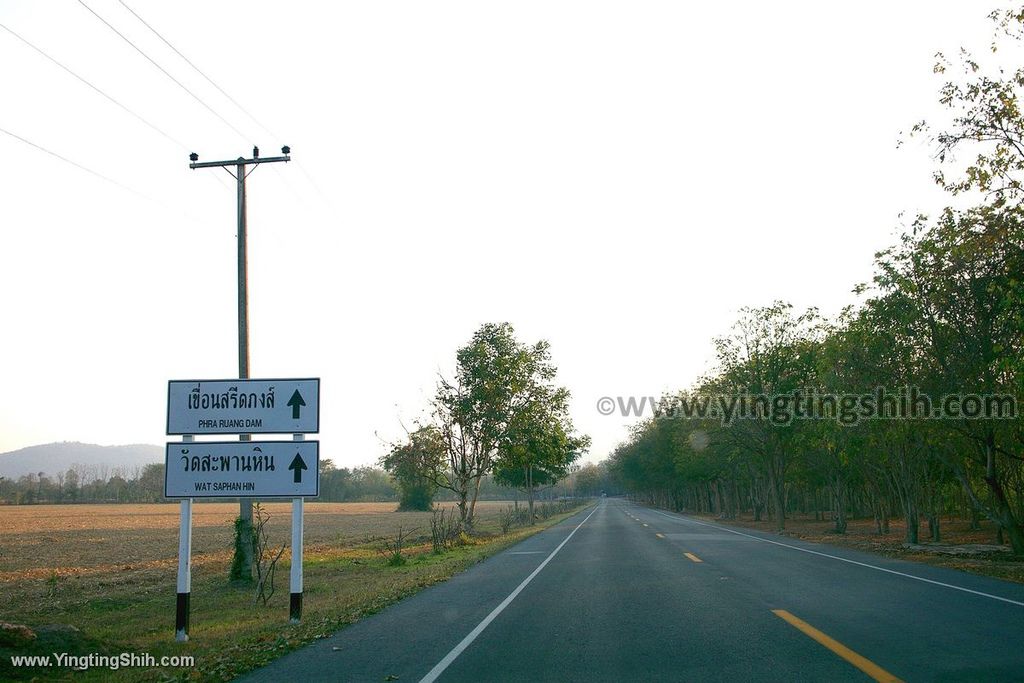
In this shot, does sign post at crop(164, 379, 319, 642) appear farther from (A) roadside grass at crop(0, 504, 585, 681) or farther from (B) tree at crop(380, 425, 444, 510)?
(B) tree at crop(380, 425, 444, 510)

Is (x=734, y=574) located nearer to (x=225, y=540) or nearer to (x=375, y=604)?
(x=375, y=604)

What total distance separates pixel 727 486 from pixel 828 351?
52.1 metres

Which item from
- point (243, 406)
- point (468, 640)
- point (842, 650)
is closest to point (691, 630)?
point (842, 650)

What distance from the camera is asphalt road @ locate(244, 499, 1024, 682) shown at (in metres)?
7.43

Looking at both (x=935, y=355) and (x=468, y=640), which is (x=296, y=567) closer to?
(x=468, y=640)

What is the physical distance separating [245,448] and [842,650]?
8.78 metres

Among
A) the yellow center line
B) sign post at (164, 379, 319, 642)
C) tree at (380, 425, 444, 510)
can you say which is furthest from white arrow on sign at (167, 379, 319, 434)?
tree at (380, 425, 444, 510)

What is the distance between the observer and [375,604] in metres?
13.0

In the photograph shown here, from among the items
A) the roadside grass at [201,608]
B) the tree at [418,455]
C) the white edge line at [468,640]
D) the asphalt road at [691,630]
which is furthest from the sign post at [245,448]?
the tree at [418,455]

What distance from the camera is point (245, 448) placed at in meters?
11.9

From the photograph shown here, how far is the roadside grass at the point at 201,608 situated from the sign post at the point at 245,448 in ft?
3.60

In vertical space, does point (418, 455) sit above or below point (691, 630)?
above

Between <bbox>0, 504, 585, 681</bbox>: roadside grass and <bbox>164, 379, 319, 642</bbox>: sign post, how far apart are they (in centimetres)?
110

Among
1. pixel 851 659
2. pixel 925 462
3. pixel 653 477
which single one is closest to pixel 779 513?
pixel 925 462
